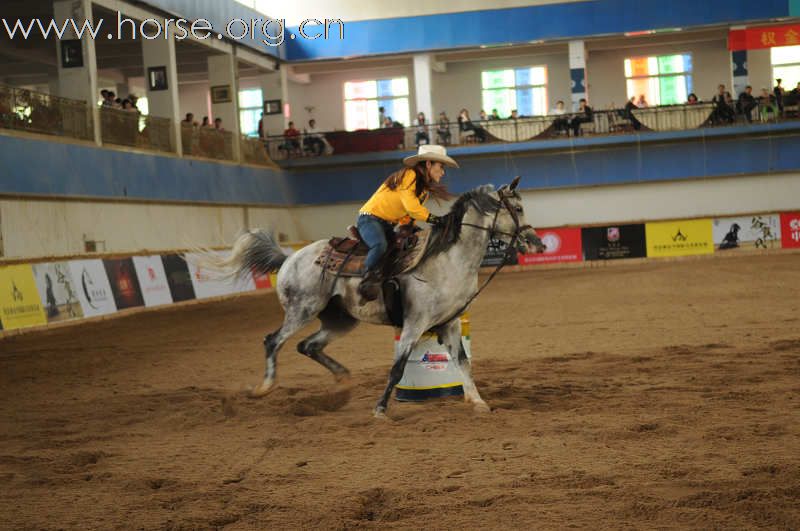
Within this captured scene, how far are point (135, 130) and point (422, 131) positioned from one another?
48.2ft

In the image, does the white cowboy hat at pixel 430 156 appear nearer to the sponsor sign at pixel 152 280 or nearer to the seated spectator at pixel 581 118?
the sponsor sign at pixel 152 280

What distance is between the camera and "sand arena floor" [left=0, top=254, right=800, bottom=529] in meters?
6.11

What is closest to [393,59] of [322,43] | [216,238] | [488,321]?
[322,43]

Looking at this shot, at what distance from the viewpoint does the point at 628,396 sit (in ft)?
32.7

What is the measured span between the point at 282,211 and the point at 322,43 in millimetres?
7752

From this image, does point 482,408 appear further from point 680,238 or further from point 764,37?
point 764,37

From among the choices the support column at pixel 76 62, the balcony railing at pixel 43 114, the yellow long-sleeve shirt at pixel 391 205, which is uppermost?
the support column at pixel 76 62

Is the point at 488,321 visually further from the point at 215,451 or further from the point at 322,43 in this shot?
the point at 322,43

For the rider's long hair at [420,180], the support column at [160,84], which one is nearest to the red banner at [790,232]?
the support column at [160,84]

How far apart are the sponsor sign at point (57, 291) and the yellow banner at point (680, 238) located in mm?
21425

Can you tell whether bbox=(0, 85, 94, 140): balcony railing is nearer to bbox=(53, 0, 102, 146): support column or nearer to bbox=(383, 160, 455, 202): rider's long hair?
bbox=(53, 0, 102, 146): support column

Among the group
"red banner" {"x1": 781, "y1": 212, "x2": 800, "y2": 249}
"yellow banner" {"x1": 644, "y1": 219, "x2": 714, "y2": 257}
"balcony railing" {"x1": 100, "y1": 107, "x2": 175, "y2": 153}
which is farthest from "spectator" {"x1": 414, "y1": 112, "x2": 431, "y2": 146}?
"red banner" {"x1": 781, "y1": 212, "x2": 800, "y2": 249}

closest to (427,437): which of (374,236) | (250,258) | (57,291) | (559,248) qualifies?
(374,236)

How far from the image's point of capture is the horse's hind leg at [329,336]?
35.5 feet
